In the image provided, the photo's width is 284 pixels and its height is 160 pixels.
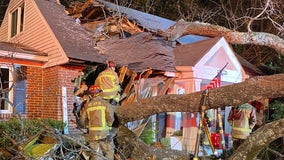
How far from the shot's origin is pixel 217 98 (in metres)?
5.32

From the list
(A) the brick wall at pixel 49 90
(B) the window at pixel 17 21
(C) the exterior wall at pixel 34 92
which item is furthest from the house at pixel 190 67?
(B) the window at pixel 17 21

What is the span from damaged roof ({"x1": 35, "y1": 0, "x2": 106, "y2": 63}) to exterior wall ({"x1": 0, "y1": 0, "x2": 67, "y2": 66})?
0.56 ft

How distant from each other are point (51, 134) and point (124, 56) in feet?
21.1

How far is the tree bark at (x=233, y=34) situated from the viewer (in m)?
8.75

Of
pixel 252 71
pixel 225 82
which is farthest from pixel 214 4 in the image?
pixel 225 82

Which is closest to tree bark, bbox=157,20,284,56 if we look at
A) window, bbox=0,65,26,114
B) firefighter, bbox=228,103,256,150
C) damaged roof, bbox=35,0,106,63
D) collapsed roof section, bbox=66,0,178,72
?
collapsed roof section, bbox=66,0,178,72

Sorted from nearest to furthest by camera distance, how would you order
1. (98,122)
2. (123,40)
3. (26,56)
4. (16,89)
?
(98,122)
(26,56)
(16,89)
(123,40)

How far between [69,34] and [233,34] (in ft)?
18.4

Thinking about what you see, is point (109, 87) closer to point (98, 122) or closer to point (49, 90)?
point (98, 122)

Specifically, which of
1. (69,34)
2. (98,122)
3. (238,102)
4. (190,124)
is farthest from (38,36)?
(238,102)

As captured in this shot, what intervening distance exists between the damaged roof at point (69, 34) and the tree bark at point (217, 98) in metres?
5.14

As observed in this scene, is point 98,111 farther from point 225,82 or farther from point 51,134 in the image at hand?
point 225,82

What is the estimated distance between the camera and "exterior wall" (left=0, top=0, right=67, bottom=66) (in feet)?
37.3

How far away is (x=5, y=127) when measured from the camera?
30.1ft
